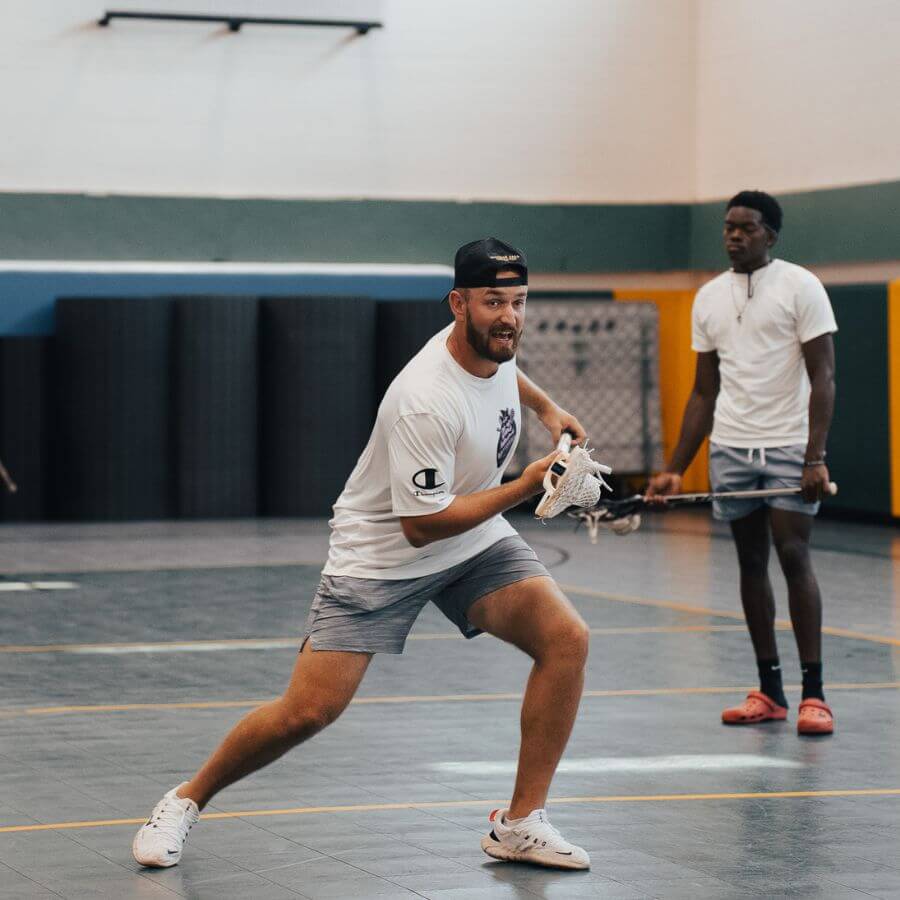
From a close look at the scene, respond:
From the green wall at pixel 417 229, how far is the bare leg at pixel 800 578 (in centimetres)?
1005

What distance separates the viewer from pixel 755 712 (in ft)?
26.0

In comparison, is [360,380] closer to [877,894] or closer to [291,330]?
[291,330]

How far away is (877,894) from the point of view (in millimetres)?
5305

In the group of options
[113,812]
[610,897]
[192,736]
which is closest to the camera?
[610,897]

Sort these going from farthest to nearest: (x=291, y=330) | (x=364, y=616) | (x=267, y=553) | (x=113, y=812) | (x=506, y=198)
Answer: (x=506, y=198) → (x=291, y=330) → (x=267, y=553) → (x=113, y=812) → (x=364, y=616)

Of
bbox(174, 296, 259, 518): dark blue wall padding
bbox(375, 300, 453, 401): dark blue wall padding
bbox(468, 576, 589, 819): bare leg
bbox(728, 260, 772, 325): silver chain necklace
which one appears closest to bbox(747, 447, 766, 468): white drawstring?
bbox(728, 260, 772, 325): silver chain necklace

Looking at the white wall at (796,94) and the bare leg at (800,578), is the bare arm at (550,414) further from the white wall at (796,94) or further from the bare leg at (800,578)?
the white wall at (796,94)

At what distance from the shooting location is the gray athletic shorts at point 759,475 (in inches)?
314

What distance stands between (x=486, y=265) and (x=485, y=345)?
0.24 m

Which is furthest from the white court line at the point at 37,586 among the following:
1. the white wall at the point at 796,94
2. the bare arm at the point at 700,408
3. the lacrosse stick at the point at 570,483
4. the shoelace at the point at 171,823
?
the white wall at the point at 796,94

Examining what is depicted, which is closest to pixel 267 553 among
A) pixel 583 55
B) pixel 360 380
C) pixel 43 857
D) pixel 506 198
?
pixel 360 380

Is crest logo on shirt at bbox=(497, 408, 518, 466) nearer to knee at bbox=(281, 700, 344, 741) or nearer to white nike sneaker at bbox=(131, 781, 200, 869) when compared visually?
knee at bbox=(281, 700, 344, 741)

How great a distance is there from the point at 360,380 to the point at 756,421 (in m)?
10.4

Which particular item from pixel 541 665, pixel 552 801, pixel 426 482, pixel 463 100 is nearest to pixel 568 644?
pixel 541 665
